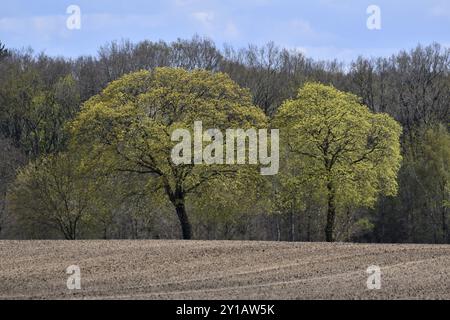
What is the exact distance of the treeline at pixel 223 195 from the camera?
5784 cm

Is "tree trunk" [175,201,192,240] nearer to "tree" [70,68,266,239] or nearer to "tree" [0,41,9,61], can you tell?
"tree" [70,68,266,239]

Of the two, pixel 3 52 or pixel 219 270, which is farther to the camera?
pixel 3 52

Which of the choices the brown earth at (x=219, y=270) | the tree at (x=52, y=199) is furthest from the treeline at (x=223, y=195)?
the brown earth at (x=219, y=270)

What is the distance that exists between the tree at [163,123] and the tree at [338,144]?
2.67m

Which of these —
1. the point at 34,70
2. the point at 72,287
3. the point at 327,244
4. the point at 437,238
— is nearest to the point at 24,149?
the point at 34,70

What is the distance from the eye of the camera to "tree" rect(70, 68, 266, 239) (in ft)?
163

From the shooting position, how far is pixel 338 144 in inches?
2063

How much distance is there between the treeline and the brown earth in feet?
47.6

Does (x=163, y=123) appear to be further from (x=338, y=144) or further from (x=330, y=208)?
(x=330, y=208)

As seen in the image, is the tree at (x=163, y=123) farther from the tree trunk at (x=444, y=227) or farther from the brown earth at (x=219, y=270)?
the tree trunk at (x=444, y=227)

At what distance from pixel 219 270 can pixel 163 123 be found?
2123 cm

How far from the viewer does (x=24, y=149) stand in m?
80.8

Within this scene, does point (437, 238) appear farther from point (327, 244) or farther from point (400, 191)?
point (327, 244)

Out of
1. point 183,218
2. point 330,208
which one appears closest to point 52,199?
point 183,218
